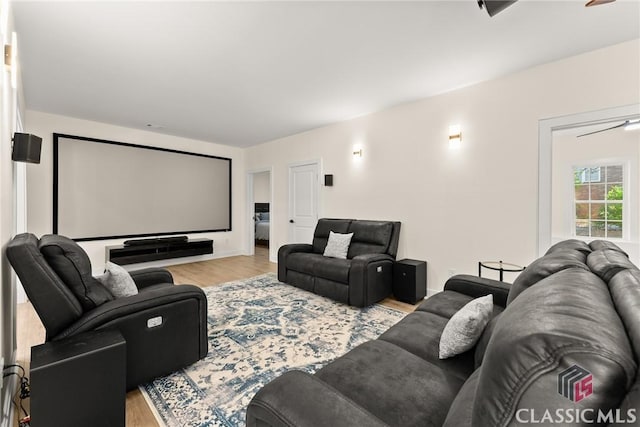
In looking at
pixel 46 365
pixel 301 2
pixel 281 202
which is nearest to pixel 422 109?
pixel 301 2

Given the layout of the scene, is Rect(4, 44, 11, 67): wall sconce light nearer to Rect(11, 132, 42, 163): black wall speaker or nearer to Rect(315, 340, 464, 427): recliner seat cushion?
Rect(11, 132, 42, 163): black wall speaker

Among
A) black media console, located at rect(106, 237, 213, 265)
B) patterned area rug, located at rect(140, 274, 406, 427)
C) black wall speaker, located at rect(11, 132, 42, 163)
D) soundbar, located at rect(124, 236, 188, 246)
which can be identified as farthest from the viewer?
soundbar, located at rect(124, 236, 188, 246)

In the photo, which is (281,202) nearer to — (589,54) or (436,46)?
(436,46)

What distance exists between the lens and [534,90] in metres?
2.87

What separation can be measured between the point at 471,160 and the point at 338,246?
2.00 m

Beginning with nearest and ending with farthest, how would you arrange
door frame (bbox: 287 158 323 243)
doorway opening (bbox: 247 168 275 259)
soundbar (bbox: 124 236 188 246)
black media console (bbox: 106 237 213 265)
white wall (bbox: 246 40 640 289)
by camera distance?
white wall (bbox: 246 40 640 289) → black media console (bbox: 106 237 213 265) → soundbar (bbox: 124 236 188 246) → door frame (bbox: 287 158 323 243) → doorway opening (bbox: 247 168 275 259)

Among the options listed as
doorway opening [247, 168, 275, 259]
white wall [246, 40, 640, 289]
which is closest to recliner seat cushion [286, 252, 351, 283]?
white wall [246, 40, 640, 289]

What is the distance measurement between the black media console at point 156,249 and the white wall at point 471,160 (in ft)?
9.77

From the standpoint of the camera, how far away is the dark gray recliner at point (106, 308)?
1.49 m

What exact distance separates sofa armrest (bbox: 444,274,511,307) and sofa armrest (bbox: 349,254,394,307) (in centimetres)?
102

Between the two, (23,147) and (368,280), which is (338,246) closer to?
(368,280)

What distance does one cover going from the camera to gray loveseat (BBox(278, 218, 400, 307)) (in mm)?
3209

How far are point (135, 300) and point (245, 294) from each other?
2.03 metres

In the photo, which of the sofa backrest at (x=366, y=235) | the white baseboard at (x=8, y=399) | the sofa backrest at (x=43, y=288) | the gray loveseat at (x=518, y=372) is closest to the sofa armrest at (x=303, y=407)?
the gray loveseat at (x=518, y=372)
